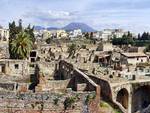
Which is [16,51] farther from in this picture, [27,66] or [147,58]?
[147,58]

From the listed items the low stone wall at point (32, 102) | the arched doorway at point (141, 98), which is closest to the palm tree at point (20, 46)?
the arched doorway at point (141, 98)

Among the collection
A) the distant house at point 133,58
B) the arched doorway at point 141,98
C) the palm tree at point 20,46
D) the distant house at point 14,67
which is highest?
the palm tree at point 20,46

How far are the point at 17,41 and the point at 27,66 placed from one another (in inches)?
449

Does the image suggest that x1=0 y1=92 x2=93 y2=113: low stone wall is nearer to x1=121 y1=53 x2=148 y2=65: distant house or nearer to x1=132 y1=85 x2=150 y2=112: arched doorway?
x1=132 y1=85 x2=150 y2=112: arched doorway

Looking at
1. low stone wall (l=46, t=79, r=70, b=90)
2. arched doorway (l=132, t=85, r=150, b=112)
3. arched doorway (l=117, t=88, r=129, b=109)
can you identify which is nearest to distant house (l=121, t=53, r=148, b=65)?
arched doorway (l=132, t=85, r=150, b=112)

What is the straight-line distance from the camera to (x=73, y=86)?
34969 millimetres

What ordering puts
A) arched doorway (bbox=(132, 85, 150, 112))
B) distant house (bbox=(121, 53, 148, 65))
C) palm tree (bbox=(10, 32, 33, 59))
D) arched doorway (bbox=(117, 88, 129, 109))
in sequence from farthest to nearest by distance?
distant house (bbox=(121, 53, 148, 65)), palm tree (bbox=(10, 32, 33, 59)), arched doorway (bbox=(132, 85, 150, 112)), arched doorway (bbox=(117, 88, 129, 109))

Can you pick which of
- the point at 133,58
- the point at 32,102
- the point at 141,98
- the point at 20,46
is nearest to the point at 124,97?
the point at 141,98

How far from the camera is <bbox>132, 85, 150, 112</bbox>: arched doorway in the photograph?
4219 centimetres

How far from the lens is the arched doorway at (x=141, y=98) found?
4219 cm

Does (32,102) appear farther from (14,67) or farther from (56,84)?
(14,67)

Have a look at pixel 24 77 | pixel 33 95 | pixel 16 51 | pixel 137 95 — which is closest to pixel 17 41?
pixel 16 51

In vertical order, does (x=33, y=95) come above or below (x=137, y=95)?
above

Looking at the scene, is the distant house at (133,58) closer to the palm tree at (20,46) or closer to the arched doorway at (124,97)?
the palm tree at (20,46)
